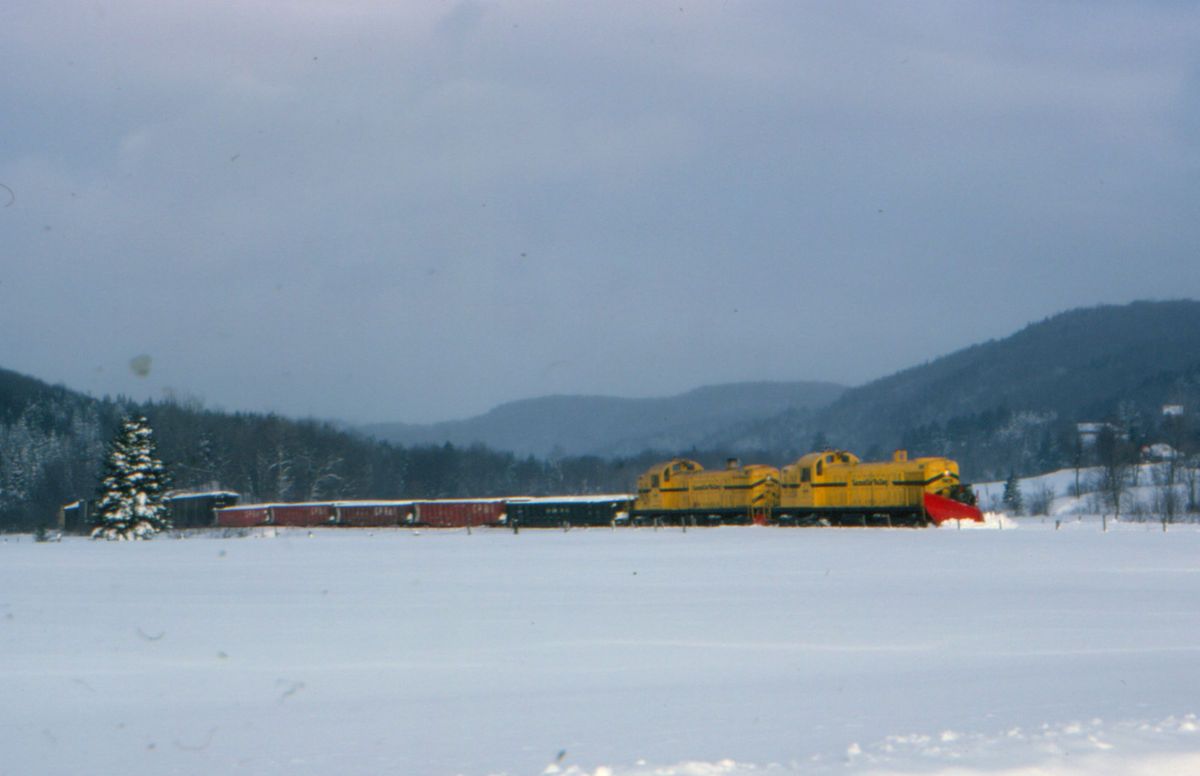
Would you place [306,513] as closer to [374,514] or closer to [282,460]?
[374,514]

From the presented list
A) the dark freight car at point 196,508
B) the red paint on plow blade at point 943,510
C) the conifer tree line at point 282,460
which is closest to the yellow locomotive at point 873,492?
the red paint on plow blade at point 943,510

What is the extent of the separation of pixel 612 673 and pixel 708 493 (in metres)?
45.6

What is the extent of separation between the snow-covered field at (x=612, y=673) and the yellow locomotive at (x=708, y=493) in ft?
96.0

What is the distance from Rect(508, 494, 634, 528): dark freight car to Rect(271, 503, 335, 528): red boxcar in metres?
12.6

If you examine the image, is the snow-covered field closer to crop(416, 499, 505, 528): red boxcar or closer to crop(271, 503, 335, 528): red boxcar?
crop(416, 499, 505, 528): red boxcar

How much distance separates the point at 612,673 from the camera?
41.2ft

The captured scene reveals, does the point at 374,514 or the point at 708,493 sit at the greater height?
the point at 708,493

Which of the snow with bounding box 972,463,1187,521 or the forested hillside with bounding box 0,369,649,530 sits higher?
the forested hillside with bounding box 0,369,649,530

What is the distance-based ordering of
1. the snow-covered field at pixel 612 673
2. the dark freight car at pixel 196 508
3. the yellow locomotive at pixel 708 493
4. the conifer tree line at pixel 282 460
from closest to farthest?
1. the snow-covered field at pixel 612 673
2. the yellow locomotive at pixel 708 493
3. the dark freight car at pixel 196 508
4. the conifer tree line at pixel 282 460

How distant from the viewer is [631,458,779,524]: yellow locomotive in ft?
182

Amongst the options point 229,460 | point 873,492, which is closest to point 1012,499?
point 873,492

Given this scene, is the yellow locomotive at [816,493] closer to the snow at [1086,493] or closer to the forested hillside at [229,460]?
the snow at [1086,493]

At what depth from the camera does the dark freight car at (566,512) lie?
66.6 metres

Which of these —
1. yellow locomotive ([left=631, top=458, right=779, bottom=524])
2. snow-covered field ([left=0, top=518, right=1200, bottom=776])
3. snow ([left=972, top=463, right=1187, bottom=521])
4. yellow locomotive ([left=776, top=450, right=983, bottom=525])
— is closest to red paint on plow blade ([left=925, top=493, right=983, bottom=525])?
yellow locomotive ([left=776, top=450, right=983, bottom=525])
